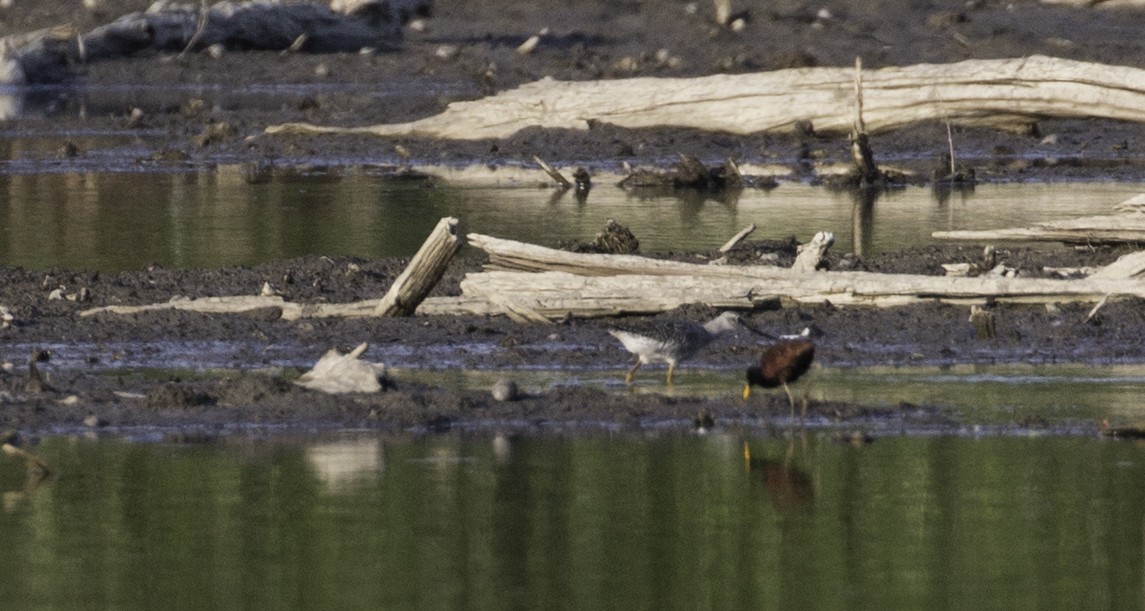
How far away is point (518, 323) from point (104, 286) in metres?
2.78

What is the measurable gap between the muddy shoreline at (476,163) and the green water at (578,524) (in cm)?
53

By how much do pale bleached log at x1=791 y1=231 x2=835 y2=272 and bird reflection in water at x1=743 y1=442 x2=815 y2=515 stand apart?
3157 mm

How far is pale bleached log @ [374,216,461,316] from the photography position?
10258mm

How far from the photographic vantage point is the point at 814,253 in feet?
36.0

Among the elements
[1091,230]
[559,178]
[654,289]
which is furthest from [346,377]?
[559,178]

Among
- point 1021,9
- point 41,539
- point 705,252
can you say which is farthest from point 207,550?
point 1021,9

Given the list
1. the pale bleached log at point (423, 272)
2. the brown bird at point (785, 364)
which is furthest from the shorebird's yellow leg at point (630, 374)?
the pale bleached log at point (423, 272)

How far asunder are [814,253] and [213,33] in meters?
23.6

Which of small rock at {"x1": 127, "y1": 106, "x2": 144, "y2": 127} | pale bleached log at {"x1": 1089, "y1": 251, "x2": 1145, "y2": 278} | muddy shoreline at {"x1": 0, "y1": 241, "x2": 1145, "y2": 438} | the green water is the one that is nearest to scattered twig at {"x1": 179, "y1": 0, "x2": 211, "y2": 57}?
small rock at {"x1": 127, "y1": 106, "x2": 144, "y2": 127}

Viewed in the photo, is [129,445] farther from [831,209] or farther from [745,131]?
[745,131]

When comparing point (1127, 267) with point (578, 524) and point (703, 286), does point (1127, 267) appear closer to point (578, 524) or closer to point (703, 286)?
point (703, 286)

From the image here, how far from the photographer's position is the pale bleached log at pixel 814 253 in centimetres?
1088

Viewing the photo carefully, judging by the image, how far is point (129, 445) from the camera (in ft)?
26.0

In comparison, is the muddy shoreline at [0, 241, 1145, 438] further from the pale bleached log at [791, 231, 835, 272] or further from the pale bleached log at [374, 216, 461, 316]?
the pale bleached log at [791, 231, 835, 272]
